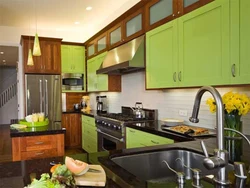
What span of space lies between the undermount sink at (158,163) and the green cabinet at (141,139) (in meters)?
0.72

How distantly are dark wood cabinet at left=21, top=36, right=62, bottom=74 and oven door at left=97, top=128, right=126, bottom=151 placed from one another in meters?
2.26

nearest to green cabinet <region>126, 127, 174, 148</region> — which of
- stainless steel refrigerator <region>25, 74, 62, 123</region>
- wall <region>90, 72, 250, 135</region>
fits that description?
wall <region>90, 72, 250, 135</region>

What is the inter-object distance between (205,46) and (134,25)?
1688 mm

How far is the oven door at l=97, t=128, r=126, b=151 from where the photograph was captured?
137 inches

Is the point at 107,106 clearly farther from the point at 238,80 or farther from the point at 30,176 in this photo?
the point at 30,176

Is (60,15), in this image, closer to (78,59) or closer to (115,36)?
(78,59)

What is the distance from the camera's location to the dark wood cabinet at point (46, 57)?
5.38 metres

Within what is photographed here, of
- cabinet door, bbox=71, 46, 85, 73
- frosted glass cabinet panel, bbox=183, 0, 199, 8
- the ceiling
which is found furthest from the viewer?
cabinet door, bbox=71, 46, 85, 73

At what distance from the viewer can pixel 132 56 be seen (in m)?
3.39

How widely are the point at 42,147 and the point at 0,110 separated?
1029cm

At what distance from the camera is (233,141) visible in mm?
1714

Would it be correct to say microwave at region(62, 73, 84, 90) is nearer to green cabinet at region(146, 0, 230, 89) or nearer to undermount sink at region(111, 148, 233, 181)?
green cabinet at region(146, 0, 230, 89)

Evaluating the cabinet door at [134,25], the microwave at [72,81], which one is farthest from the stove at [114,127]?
the microwave at [72,81]

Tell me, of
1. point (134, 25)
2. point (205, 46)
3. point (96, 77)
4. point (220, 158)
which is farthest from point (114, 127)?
point (220, 158)
